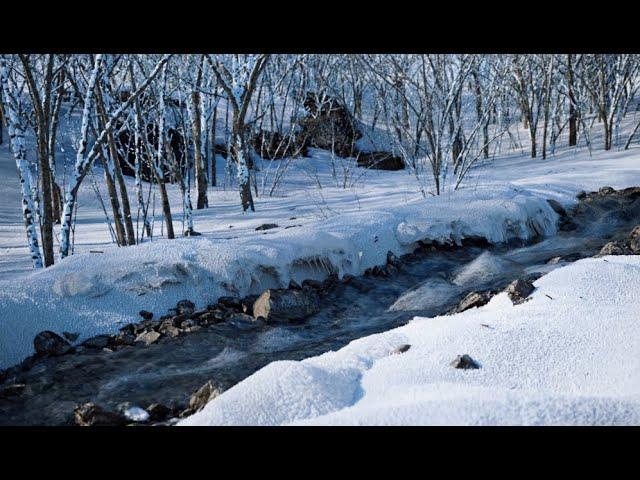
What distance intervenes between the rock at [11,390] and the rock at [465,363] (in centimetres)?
284

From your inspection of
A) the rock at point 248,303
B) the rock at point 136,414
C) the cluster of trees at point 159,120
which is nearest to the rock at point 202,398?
the rock at point 136,414

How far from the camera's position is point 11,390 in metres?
3.61

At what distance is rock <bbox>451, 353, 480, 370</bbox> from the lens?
8.58ft

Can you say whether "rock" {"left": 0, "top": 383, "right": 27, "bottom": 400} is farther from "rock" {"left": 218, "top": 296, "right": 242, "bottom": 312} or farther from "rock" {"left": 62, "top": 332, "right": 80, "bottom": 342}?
"rock" {"left": 218, "top": 296, "right": 242, "bottom": 312}

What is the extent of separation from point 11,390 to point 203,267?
198cm

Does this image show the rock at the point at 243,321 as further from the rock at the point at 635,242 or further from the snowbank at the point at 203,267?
the rock at the point at 635,242

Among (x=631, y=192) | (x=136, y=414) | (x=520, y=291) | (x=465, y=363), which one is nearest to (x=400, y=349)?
(x=465, y=363)

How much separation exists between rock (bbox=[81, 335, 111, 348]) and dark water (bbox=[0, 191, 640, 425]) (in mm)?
127

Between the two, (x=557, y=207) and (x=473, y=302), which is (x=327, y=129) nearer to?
(x=557, y=207)

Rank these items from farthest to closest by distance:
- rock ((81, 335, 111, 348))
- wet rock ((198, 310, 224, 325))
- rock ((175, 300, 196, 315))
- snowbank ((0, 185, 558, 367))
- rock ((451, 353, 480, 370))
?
rock ((175, 300, 196, 315))
wet rock ((198, 310, 224, 325))
snowbank ((0, 185, 558, 367))
rock ((81, 335, 111, 348))
rock ((451, 353, 480, 370))

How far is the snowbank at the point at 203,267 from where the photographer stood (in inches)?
176

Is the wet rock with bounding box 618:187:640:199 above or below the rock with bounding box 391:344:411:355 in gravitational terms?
above

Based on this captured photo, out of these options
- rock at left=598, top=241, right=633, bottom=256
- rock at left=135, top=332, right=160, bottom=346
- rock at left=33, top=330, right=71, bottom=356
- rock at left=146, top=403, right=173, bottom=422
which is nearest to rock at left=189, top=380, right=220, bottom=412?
rock at left=146, top=403, right=173, bottom=422

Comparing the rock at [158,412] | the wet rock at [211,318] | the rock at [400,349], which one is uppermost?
the rock at [400,349]
